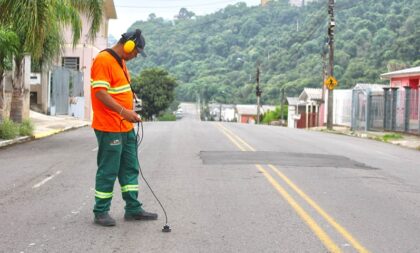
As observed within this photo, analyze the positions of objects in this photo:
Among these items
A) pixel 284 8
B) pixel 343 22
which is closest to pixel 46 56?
pixel 343 22

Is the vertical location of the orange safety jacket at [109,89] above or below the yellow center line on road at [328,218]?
above

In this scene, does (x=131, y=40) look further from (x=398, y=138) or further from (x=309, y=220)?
(x=398, y=138)

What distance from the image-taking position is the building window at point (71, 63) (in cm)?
4215

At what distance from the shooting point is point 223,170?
1143 centimetres

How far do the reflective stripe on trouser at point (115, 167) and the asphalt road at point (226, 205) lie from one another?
0.98ft

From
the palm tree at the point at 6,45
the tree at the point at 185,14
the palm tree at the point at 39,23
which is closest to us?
the palm tree at the point at 39,23

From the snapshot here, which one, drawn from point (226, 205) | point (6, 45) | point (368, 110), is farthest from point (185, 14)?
point (226, 205)

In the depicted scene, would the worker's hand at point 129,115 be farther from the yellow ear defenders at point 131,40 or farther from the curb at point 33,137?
the curb at point 33,137

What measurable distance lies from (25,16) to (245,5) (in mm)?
74058

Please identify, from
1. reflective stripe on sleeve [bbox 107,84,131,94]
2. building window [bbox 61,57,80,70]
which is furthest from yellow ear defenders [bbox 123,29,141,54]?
building window [bbox 61,57,80,70]

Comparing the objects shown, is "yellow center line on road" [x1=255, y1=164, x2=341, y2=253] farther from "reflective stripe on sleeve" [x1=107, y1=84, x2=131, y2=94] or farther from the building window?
the building window

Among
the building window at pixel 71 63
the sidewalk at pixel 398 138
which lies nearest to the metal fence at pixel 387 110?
the sidewalk at pixel 398 138

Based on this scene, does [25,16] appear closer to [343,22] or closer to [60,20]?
[60,20]

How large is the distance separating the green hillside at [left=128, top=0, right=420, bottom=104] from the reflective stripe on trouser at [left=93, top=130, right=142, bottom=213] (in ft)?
126
